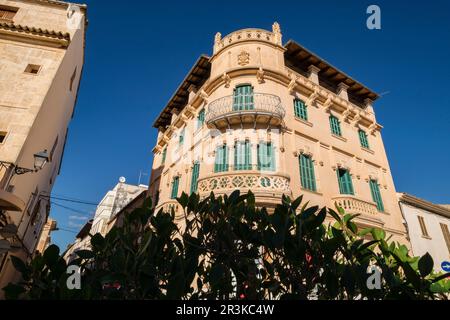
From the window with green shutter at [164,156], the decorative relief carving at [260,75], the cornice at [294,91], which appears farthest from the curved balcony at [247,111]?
the window with green shutter at [164,156]

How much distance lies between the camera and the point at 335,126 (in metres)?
15.6

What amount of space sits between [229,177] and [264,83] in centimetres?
594

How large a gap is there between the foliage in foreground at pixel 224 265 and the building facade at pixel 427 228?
49.2ft

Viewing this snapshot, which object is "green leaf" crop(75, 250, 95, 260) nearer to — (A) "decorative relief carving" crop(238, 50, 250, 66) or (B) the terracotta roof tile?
(B) the terracotta roof tile

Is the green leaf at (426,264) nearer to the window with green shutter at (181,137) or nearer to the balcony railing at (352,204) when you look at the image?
the balcony railing at (352,204)

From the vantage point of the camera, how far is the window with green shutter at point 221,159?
11875 mm

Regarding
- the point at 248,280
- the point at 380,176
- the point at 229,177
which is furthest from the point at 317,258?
the point at 380,176

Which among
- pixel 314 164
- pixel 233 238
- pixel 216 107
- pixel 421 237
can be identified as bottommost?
pixel 233 238

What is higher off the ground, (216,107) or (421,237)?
(216,107)

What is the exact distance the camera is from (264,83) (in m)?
13.4

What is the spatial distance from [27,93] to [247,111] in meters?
9.04

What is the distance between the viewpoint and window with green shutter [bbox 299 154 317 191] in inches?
480

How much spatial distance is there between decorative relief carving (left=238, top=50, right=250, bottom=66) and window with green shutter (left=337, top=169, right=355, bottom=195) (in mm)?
7811

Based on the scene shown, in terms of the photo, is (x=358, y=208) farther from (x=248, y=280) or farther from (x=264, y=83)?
(x=248, y=280)
